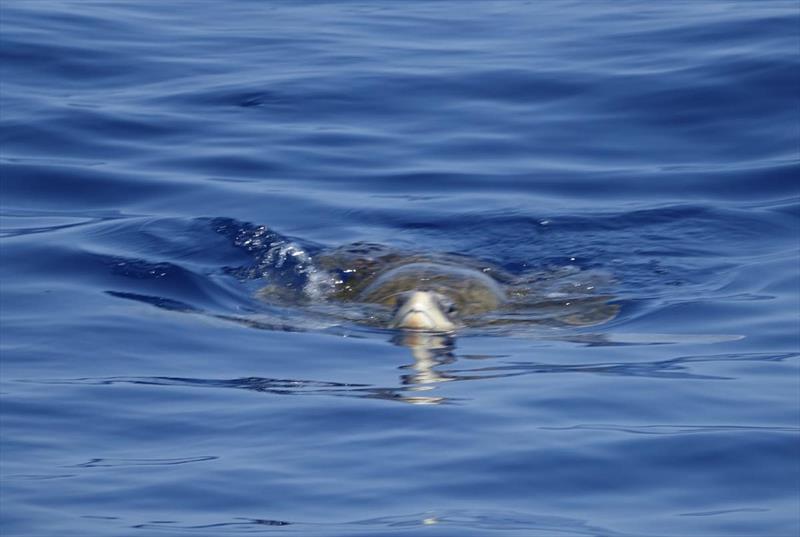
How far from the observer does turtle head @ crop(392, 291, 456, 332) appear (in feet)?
27.5

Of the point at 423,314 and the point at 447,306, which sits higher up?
the point at 447,306

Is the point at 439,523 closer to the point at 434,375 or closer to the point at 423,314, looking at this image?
the point at 434,375

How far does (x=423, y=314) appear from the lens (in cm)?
837

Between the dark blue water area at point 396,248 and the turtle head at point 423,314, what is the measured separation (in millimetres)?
208

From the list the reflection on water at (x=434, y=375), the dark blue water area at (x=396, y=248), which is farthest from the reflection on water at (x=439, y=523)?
the reflection on water at (x=434, y=375)

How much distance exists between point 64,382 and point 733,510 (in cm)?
318

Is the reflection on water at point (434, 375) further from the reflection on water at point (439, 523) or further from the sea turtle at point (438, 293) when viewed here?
the reflection on water at point (439, 523)

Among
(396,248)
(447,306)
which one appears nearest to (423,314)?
(447,306)

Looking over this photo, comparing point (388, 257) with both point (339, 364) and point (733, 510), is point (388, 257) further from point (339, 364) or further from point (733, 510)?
point (733, 510)

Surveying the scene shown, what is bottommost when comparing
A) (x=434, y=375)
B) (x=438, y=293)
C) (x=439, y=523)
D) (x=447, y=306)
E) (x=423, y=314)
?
(x=439, y=523)

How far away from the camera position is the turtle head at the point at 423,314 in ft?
27.5

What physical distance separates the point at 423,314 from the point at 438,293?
1.78 ft

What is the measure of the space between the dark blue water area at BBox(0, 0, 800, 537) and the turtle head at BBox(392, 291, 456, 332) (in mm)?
208

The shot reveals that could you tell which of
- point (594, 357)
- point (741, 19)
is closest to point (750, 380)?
point (594, 357)
